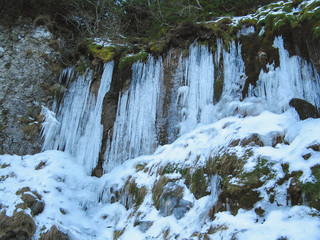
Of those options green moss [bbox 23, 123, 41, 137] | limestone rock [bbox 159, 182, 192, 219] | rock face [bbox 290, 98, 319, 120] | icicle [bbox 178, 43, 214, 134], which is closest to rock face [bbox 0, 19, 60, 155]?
green moss [bbox 23, 123, 41, 137]

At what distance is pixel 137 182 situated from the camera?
25.5ft

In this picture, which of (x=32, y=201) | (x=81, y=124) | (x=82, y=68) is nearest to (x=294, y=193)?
(x=32, y=201)

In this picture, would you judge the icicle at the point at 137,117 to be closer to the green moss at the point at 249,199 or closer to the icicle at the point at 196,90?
the icicle at the point at 196,90

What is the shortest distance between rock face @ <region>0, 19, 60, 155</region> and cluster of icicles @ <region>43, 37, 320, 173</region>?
2.07 feet

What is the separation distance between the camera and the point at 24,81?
38.8 feet

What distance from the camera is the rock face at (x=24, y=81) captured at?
1071cm

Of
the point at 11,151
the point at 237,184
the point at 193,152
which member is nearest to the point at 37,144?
the point at 11,151

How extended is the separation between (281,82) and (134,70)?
16.9 ft

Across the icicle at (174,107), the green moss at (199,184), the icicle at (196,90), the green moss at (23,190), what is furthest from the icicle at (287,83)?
the green moss at (23,190)

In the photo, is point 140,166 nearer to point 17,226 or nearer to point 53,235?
point 53,235

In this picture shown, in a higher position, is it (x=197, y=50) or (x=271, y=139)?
(x=197, y=50)

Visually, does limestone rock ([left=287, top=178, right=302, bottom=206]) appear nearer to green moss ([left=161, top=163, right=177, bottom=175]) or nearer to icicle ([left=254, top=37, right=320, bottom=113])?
green moss ([left=161, top=163, right=177, bottom=175])

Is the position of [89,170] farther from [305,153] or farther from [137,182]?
[305,153]

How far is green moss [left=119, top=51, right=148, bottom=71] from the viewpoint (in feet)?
35.7
